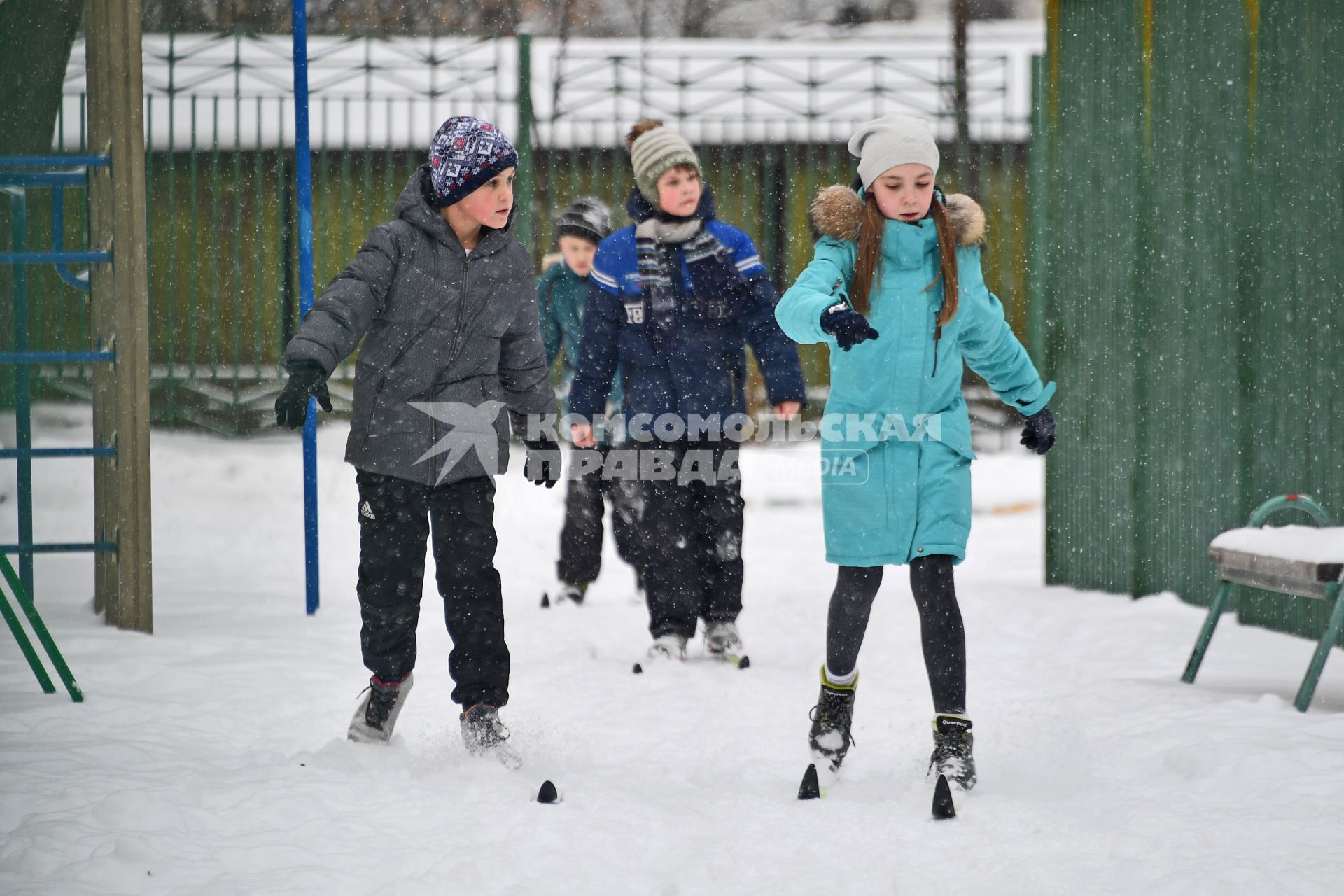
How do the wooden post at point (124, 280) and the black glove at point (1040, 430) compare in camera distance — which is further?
the wooden post at point (124, 280)

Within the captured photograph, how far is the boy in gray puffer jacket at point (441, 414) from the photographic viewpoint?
336cm

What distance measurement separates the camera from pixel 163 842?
267cm

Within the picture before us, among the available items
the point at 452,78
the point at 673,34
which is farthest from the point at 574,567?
the point at 673,34

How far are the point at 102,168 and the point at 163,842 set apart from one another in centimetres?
305

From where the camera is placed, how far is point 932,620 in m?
3.18

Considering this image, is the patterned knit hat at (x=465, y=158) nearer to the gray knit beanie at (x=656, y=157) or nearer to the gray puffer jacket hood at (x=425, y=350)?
the gray puffer jacket hood at (x=425, y=350)

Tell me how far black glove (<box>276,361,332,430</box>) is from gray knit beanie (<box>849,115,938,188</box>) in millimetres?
1422

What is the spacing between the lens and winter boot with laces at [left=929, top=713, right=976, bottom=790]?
311cm

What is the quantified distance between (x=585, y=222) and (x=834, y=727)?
129 inches

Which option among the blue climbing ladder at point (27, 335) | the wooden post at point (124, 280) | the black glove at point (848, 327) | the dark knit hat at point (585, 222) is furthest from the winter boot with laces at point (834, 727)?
the dark knit hat at point (585, 222)

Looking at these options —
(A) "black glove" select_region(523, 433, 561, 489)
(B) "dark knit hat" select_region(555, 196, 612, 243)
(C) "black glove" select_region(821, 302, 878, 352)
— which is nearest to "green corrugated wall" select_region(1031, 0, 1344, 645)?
(B) "dark knit hat" select_region(555, 196, 612, 243)

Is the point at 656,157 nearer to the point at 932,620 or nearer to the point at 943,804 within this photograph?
the point at 932,620

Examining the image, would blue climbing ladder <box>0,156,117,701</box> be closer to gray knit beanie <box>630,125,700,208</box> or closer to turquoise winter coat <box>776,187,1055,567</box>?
gray knit beanie <box>630,125,700,208</box>

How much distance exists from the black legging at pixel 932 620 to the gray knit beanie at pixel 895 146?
96 centimetres
